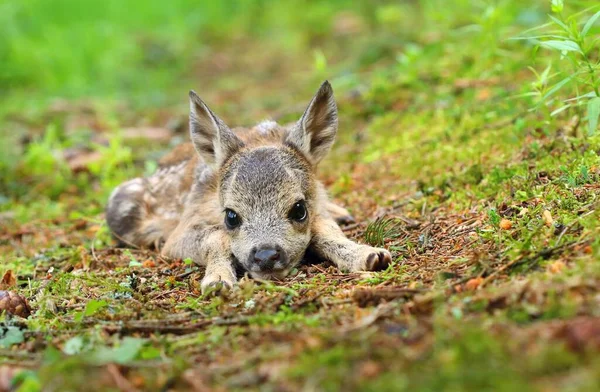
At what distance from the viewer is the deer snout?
5.25 metres

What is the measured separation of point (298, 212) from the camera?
5.83 metres

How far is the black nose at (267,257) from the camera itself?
17.2ft

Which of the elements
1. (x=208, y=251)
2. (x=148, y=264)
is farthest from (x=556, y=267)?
(x=148, y=264)

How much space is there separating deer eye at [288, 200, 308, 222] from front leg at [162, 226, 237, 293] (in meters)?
0.59

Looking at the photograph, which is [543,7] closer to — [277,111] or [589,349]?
[277,111]

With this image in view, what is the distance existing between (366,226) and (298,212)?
3.20ft

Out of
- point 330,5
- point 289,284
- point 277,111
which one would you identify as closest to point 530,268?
point 289,284

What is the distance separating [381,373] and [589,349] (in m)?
0.83

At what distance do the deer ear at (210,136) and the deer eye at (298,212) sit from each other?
3.19ft

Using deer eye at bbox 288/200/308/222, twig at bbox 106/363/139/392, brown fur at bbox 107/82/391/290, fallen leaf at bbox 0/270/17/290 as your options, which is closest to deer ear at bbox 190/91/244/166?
brown fur at bbox 107/82/391/290

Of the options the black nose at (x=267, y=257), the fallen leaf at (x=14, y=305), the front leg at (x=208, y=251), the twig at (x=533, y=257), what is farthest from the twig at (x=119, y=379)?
the twig at (x=533, y=257)

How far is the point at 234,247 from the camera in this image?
5.71 m

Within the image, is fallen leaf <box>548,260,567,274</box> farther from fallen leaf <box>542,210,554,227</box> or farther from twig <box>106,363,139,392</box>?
twig <box>106,363,139,392</box>

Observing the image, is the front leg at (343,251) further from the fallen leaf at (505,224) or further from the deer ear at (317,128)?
the fallen leaf at (505,224)
